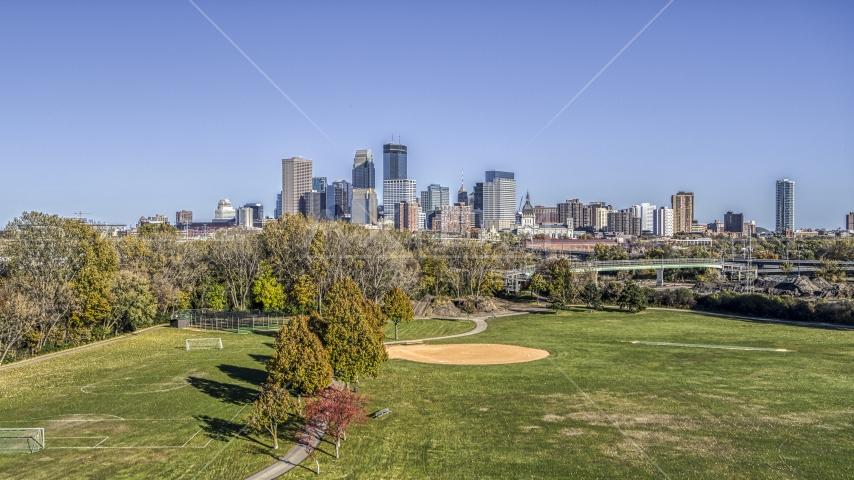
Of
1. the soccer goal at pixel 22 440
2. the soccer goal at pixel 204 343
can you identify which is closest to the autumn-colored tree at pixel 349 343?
the soccer goal at pixel 22 440

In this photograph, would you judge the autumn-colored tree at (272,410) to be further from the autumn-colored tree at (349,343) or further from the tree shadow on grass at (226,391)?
the tree shadow on grass at (226,391)

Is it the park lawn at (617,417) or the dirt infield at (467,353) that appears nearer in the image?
the park lawn at (617,417)

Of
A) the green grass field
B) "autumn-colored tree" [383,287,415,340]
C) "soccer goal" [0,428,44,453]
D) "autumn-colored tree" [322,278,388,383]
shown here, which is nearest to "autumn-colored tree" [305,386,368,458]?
the green grass field

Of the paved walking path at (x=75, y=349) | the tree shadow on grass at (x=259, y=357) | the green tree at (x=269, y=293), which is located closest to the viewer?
the paved walking path at (x=75, y=349)

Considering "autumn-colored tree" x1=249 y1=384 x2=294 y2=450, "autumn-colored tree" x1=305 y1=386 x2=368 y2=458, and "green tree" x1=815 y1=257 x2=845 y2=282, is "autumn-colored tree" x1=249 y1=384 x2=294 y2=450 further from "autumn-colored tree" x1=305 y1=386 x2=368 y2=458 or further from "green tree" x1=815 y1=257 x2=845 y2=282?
"green tree" x1=815 y1=257 x2=845 y2=282

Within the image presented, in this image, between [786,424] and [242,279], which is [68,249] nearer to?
[242,279]
